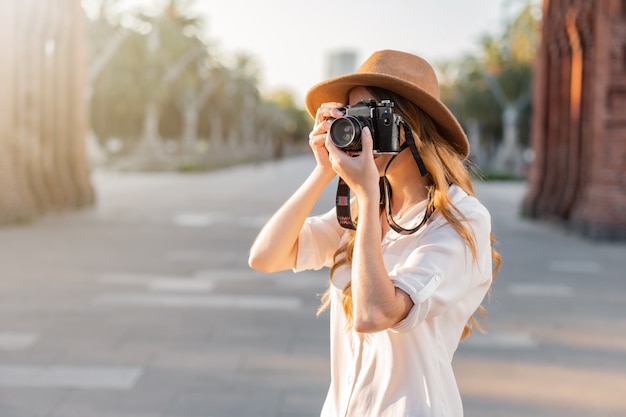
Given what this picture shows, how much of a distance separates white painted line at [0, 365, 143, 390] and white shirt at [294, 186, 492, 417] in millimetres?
3250

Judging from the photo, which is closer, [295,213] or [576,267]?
[295,213]

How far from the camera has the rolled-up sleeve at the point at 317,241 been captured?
2.36 m

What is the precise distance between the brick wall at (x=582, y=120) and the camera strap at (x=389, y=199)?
40.0 feet

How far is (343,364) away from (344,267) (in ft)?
0.86

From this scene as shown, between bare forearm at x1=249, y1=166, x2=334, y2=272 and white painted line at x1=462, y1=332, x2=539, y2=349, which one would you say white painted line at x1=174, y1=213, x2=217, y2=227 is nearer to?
white painted line at x1=462, y1=332, x2=539, y2=349

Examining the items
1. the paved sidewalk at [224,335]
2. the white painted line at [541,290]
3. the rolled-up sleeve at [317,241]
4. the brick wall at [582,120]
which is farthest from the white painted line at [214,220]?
the rolled-up sleeve at [317,241]

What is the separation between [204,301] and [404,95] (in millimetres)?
6128

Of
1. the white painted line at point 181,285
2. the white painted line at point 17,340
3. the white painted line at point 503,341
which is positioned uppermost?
the white painted line at point 17,340

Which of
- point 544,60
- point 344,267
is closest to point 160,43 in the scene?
point 544,60

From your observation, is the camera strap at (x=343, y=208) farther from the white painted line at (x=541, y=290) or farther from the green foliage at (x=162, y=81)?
the green foliage at (x=162, y=81)

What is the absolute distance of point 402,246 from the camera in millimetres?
2104

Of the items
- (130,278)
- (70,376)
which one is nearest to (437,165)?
(70,376)

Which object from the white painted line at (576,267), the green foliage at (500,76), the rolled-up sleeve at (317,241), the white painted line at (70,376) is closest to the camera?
the rolled-up sleeve at (317,241)

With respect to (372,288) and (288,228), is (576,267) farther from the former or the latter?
(372,288)
